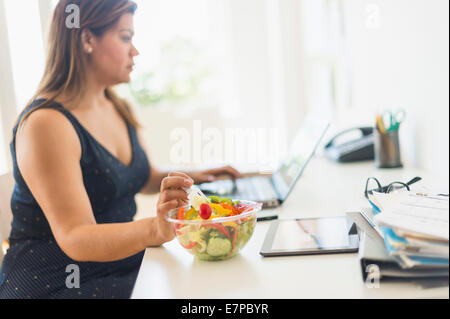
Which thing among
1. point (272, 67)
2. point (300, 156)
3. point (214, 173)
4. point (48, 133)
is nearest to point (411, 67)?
point (300, 156)

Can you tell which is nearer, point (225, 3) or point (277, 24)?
point (277, 24)

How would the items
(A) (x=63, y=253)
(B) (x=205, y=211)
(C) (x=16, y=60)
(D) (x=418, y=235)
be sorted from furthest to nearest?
(C) (x=16, y=60)
(A) (x=63, y=253)
(B) (x=205, y=211)
(D) (x=418, y=235)

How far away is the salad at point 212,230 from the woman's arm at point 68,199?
0.05 m

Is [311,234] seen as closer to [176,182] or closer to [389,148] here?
[176,182]

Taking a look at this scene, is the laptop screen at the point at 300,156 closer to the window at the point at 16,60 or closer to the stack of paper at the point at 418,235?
the stack of paper at the point at 418,235

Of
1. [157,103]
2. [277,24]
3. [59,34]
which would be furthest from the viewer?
[157,103]

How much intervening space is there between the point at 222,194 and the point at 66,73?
20.9 inches

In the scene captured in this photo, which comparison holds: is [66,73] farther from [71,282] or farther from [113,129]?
[71,282]

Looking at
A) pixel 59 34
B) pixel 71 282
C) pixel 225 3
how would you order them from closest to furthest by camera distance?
pixel 71 282
pixel 59 34
pixel 225 3

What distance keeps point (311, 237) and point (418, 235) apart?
0.25 meters

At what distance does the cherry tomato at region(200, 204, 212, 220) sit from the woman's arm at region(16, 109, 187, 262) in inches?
2.8

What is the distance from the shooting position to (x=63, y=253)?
1023 millimetres

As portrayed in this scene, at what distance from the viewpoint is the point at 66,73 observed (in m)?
1.14
